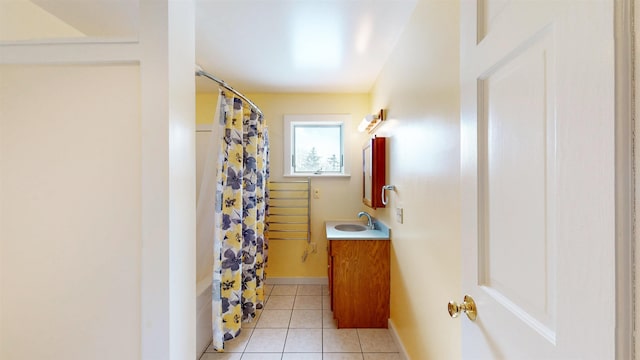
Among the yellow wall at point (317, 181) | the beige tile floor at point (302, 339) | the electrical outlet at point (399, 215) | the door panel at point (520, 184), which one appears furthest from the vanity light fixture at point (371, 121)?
the beige tile floor at point (302, 339)

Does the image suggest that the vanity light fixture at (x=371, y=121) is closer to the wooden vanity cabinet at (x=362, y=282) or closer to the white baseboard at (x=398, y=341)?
the wooden vanity cabinet at (x=362, y=282)

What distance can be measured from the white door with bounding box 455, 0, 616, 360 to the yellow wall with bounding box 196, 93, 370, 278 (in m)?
2.41

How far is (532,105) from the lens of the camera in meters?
0.50

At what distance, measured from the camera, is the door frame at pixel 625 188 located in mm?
342

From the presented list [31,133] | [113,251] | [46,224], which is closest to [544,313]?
[113,251]

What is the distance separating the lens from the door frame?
34cm

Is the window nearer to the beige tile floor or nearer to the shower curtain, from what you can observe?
the shower curtain

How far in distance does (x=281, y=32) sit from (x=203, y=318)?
2226 millimetres

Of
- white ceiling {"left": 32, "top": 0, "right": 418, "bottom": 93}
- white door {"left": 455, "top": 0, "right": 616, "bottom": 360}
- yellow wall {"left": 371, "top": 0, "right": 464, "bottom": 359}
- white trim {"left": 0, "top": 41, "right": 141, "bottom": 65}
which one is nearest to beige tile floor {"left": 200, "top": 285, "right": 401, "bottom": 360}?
yellow wall {"left": 371, "top": 0, "right": 464, "bottom": 359}

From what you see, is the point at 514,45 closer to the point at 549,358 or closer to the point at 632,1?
the point at 632,1

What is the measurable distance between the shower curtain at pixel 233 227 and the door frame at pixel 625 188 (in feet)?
6.41

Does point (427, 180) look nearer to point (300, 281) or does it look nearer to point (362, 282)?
point (362, 282)

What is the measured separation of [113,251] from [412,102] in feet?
5.76

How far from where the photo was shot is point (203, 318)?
1948 mm
